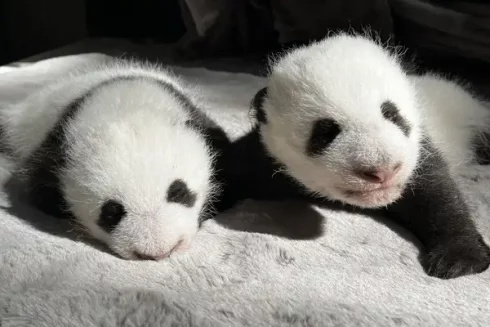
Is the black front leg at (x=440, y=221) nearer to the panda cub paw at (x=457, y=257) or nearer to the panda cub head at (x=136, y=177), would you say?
the panda cub paw at (x=457, y=257)

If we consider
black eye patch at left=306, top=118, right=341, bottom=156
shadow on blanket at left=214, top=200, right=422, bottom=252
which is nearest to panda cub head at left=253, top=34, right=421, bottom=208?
black eye patch at left=306, top=118, right=341, bottom=156

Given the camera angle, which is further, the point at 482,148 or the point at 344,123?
the point at 482,148

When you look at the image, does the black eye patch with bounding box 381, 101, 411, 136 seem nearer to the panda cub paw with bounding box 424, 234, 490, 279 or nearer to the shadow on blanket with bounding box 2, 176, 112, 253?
the panda cub paw with bounding box 424, 234, 490, 279

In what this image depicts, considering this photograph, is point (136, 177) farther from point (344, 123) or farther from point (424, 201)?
point (424, 201)

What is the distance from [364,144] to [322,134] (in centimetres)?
10

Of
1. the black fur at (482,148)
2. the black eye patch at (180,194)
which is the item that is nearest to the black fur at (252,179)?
the black eye patch at (180,194)

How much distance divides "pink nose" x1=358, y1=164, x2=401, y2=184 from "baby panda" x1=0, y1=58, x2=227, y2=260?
414 millimetres

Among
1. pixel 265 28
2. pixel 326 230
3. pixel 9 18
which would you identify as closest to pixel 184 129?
pixel 326 230

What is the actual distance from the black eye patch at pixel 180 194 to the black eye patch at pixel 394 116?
478 mm

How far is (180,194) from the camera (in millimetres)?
1411

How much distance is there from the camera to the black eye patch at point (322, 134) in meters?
1.31

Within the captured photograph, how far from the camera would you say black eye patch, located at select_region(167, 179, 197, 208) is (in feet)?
4.53

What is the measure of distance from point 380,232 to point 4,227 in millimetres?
918

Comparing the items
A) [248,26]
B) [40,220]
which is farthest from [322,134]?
[248,26]
